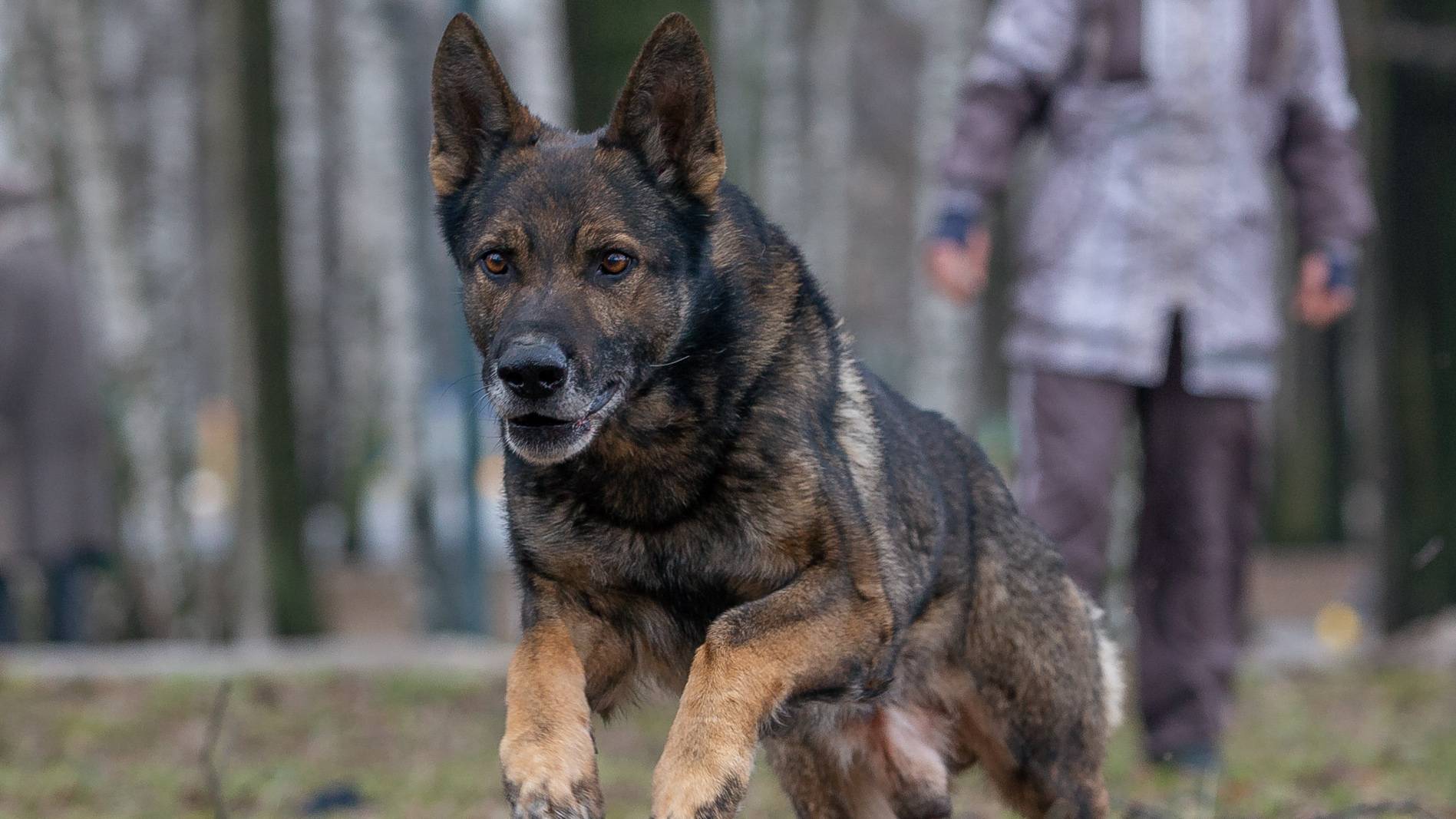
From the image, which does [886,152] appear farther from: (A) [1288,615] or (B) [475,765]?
(B) [475,765]

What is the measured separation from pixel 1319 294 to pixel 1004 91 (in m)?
1.28

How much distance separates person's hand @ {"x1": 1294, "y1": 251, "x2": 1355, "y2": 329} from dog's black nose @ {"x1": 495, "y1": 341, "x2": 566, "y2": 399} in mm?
3538

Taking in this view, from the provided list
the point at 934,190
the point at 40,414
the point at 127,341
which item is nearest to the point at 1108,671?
the point at 40,414

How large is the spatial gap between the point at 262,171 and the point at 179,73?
10.1 metres

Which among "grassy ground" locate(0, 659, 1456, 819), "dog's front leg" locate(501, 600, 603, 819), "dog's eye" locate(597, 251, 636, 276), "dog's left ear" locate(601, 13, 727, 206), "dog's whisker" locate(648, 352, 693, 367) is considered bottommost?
Answer: "grassy ground" locate(0, 659, 1456, 819)

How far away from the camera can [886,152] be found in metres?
34.3

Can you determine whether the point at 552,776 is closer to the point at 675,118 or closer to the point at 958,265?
the point at 675,118

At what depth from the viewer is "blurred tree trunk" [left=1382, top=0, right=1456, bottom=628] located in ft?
31.1

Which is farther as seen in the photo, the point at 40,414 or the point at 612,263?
the point at 40,414

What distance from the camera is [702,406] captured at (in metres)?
3.66

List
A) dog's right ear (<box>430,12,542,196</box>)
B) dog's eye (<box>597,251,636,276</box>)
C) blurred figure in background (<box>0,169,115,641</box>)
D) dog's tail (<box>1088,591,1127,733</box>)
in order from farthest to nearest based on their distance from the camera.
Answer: blurred figure in background (<box>0,169,115,641</box>) < dog's tail (<box>1088,591,1127,733</box>) < dog's right ear (<box>430,12,542,196</box>) < dog's eye (<box>597,251,636,276</box>)

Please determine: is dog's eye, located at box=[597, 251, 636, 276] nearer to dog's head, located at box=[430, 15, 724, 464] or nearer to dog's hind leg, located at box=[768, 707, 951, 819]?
dog's head, located at box=[430, 15, 724, 464]

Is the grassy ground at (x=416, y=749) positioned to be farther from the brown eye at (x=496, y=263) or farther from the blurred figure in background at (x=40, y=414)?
the brown eye at (x=496, y=263)

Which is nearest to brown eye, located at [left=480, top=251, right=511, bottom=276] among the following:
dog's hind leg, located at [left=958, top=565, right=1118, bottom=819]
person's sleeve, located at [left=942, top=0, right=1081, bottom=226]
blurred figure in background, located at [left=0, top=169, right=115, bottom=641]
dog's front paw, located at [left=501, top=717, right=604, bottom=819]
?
dog's front paw, located at [left=501, top=717, right=604, bottom=819]
